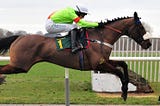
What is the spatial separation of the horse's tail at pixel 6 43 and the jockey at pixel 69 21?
70 centimetres

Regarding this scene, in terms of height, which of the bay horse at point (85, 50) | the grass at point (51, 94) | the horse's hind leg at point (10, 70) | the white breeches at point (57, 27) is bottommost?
the grass at point (51, 94)

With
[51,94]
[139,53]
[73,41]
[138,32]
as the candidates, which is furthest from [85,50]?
[139,53]

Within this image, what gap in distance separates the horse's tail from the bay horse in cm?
18

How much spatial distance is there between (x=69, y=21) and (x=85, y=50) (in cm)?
60

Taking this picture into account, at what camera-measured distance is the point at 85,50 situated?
22.6 ft

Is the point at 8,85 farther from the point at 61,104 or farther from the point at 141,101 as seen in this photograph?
the point at 141,101

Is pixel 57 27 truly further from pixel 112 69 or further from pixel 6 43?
pixel 112 69

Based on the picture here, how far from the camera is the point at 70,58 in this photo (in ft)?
22.5

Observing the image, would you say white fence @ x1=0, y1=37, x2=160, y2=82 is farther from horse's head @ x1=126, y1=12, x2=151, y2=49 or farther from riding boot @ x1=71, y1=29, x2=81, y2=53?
riding boot @ x1=71, y1=29, x2=81, y2=53

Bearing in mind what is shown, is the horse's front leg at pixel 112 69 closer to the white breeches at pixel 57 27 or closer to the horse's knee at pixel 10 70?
the white breeches at pixel 57 27

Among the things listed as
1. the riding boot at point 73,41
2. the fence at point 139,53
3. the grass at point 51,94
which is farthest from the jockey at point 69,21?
the fence at point 139,53

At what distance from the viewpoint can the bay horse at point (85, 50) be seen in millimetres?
6859

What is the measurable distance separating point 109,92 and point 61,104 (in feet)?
6.23

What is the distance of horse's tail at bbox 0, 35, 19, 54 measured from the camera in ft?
23.8
